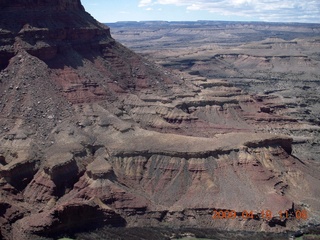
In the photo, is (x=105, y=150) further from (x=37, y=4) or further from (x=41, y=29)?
(x=37, y=4)

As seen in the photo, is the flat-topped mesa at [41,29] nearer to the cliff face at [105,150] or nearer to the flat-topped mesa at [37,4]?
the flat-topped mesa at [37,4]

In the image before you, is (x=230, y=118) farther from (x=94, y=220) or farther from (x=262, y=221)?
(x=94, y=220)

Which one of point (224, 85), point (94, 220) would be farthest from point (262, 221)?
point (224, 85)
